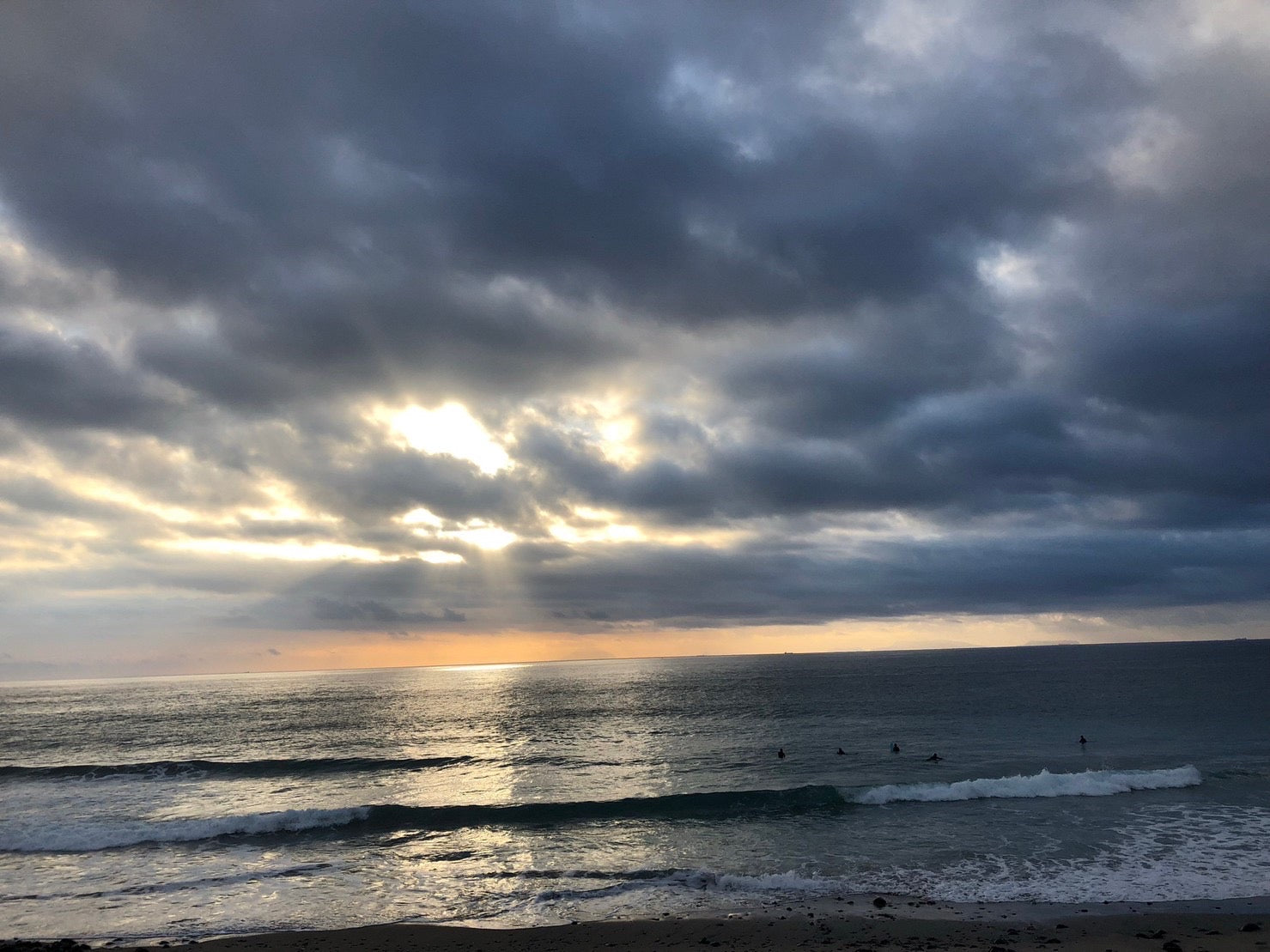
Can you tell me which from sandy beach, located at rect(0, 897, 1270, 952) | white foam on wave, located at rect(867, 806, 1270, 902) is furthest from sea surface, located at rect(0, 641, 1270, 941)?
sandy beach, located at rect(0, 897, 1270, 952)

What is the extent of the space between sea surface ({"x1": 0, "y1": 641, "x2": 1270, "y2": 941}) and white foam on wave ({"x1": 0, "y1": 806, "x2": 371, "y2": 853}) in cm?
16

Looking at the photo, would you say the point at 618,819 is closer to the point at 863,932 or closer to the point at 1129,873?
the point at 863,932

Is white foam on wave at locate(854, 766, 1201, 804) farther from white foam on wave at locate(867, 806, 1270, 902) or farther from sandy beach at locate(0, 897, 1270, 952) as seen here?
sandy beach at locate(0, 897, 1270, 952)

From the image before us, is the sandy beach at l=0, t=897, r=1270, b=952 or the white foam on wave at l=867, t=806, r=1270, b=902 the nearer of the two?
the sandy beach at l=0, t=897, r=1270, b=952

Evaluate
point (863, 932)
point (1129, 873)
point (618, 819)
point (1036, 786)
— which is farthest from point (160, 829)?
point (1036, 786)

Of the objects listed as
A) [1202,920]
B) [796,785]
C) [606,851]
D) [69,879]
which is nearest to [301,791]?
[69,879]

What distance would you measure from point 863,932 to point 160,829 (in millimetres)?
31048

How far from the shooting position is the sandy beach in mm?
16516

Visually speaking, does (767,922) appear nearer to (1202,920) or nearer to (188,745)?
(1202,920)

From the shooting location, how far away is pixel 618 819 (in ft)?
104

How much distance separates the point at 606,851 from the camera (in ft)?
87.4

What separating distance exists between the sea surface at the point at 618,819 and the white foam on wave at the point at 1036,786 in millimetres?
187

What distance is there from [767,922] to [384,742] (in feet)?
165

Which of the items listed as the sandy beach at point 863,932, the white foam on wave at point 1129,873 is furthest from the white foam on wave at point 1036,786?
the sandy beach at point 863,932
